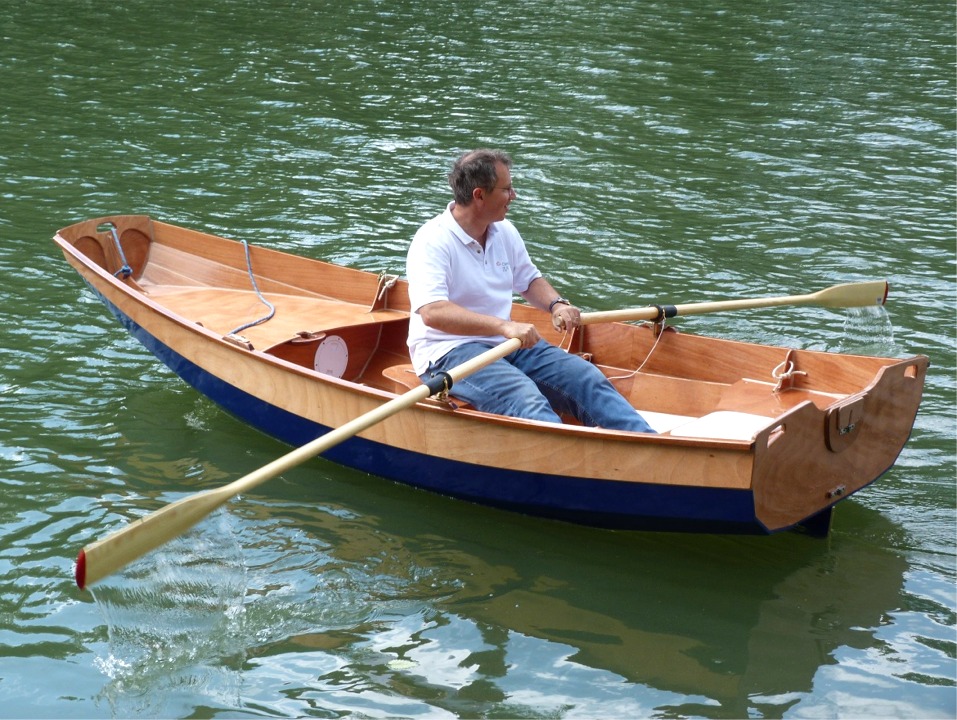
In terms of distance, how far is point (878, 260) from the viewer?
33.2 feet

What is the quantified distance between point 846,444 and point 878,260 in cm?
505

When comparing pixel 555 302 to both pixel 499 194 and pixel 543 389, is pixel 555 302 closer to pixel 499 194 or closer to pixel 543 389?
pixel 543 389

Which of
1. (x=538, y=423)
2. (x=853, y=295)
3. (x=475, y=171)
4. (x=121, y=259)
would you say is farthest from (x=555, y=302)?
(x=121, y=259)

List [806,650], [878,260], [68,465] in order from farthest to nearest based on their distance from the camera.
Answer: [878,260] → [68,465] → [806,650]

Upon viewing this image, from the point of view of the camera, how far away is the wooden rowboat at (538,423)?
5398mm

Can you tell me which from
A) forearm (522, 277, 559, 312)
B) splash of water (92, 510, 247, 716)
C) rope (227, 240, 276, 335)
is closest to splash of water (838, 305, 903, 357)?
forearm (522, 277, 559, 312)

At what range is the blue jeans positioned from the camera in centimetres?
599

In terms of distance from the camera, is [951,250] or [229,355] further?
[951,250]

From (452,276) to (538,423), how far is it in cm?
107

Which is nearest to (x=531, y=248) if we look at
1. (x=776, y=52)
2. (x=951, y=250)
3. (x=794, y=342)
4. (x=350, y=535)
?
(x=794, y=342)

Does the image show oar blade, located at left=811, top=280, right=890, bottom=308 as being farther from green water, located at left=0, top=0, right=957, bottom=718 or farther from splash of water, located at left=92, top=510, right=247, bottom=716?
splash of water, located at left=92, top=510, right=247, bottom=716

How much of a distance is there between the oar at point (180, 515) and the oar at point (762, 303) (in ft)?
3.44

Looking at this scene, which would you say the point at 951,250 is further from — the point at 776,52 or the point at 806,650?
the point at 776,52

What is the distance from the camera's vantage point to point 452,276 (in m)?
6.25
